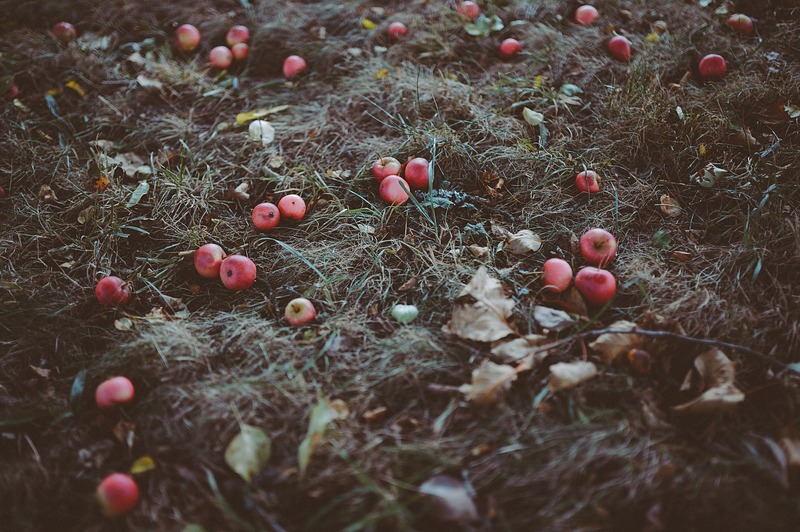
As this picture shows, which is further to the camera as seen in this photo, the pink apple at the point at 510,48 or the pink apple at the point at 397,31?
the pink apple at the point at 397,31

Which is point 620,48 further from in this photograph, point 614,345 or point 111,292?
point 111,292

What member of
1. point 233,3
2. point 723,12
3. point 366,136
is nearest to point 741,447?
point 366,136

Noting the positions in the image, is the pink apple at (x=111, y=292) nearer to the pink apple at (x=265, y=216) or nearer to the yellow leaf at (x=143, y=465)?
the pink apple at (x=265, y=216)

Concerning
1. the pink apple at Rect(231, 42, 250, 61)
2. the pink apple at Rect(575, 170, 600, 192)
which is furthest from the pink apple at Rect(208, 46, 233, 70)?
the pink apple at Rect(575, 170, 600, 192)

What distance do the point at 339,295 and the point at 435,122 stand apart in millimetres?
1187

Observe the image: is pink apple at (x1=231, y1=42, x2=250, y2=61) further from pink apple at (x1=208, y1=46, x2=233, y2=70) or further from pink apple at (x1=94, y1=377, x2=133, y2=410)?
pink apple at (x1=94, y1=377, x2=133, y2=410)

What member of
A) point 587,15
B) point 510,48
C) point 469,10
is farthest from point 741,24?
point 469,10

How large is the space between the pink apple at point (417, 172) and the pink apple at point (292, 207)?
1.78ft

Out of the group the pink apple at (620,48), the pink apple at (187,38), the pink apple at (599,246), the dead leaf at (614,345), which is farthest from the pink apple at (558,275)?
the pink apple at (187,38)

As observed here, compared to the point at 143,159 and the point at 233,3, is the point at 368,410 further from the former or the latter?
the point at 233,3

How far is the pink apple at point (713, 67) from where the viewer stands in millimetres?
2795

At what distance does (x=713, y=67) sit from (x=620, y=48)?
20.4 inches

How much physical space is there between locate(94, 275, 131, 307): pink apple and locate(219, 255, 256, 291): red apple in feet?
1.36

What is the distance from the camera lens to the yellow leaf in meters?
1.65
